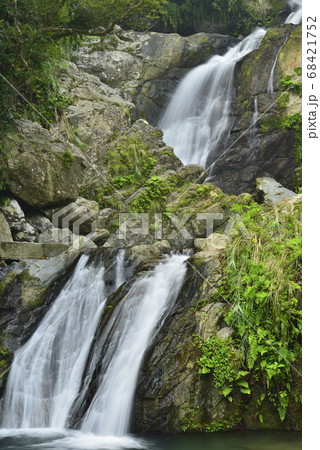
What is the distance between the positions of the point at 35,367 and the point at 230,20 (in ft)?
68.6

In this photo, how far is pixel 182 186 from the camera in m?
12.8

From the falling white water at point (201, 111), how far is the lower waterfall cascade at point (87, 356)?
30.5 ft

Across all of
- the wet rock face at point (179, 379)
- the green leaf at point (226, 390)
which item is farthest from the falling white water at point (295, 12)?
the green leaf at point (226, 390)

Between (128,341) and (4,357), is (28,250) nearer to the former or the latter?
(4,357)

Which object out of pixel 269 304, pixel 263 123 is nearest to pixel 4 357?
pixel 269 304

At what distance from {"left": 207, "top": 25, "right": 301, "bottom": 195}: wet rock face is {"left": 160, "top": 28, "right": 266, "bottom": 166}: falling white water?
1.39ft

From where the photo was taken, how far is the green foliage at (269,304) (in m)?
4.89

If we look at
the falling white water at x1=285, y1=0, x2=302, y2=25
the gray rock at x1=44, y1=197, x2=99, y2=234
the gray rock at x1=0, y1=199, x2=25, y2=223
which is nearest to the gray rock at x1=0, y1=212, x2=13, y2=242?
the gray rock at x1=0, y1=199, x2=25, y2=223

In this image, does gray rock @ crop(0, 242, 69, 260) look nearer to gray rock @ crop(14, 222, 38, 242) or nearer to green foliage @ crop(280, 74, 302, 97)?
gray rock @ crop(14, 222, 38, 242)

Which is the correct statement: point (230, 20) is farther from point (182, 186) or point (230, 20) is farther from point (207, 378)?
point (207, 378)

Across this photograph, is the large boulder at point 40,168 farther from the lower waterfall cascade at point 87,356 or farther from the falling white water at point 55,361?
the lower waterfall cascade at point 87,356

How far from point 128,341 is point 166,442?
4.58 feet

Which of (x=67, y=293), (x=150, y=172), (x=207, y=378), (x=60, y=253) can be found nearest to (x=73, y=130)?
(x=150, y=172)

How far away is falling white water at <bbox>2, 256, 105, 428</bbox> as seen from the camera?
5559mm
